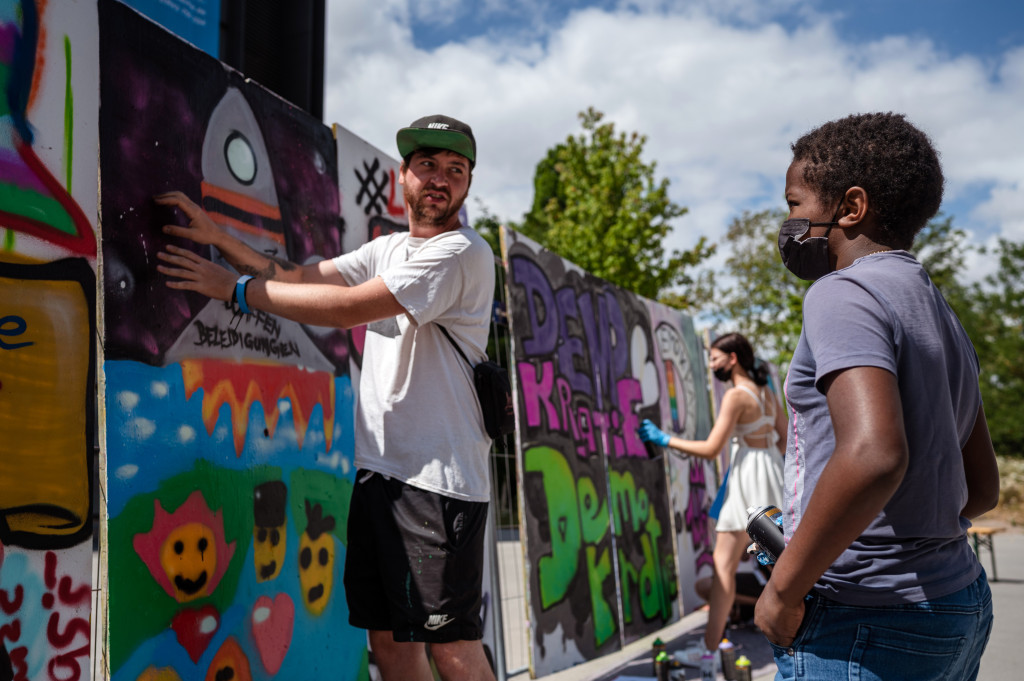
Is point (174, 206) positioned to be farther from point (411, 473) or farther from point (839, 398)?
point (839, 398)

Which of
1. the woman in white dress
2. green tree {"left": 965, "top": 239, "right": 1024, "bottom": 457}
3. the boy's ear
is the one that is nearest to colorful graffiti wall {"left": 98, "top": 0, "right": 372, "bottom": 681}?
the boy's ear

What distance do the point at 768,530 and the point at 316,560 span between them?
75.1 inches

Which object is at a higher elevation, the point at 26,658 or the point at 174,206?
the point at 174,206

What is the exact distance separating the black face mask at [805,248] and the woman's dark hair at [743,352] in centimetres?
374

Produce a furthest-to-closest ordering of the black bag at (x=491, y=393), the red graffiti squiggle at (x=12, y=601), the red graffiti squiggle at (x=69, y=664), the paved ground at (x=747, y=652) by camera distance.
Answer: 1. the paved ground at (x=747, y=652)
2. the black bag at (x=491, y=393)
3. the red graffiti squiggle at (x=69, y=664)
4. the red graffiti squiggle at (x=12, y=601)

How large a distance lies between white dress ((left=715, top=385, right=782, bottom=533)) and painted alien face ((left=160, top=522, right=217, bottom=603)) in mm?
3379

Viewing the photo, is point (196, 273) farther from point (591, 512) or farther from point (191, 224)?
point (591, 512)

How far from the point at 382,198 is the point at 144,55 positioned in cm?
142

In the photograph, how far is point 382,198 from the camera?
12.7ft

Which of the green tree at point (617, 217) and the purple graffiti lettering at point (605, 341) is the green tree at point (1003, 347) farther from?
the purple graffiti lettering at point (605, 341)

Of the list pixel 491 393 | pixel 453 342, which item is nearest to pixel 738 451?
pixel 491 393

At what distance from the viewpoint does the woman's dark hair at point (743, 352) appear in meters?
5.43

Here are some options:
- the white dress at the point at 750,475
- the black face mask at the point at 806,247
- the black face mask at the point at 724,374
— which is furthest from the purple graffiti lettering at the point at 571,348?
the black face mask at the point at 806,247

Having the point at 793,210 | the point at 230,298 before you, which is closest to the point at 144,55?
the point at 230,298
